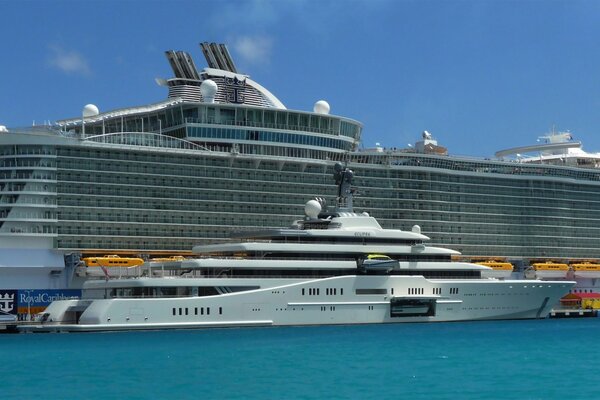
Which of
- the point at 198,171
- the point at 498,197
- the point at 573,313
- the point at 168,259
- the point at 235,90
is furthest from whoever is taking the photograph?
the point at 498,197

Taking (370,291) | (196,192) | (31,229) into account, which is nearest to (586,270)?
(370,291)

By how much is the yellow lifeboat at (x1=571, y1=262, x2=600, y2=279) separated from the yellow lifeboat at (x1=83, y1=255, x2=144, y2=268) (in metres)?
32.1

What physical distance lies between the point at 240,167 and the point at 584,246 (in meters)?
27.7

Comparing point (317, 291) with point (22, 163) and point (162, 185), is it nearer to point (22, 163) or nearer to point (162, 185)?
point (162, 185)

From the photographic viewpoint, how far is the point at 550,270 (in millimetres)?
72188

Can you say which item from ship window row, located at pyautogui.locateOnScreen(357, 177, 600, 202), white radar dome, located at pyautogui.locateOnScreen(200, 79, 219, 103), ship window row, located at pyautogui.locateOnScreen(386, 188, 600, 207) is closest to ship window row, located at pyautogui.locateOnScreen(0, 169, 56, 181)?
white radar dome, located at pyautogui.locateOnScreen(200, 79, 219, 103)

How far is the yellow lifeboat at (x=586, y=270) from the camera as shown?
73750 mm

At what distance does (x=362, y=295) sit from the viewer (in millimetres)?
56562

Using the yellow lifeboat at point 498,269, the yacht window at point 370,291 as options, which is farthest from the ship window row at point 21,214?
the yellow lifeboat at point 498,269

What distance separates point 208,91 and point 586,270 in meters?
29.3

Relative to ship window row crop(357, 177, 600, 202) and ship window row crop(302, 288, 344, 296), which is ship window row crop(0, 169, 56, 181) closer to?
ship window row crop(302, 288, 344, 296)

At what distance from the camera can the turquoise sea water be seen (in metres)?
31.9

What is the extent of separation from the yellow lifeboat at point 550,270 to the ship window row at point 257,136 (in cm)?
1670

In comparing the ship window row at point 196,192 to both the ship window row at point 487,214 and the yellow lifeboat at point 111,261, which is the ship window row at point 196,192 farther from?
the ship window row at point 487,214
